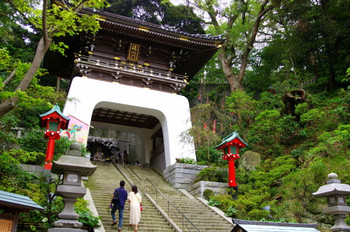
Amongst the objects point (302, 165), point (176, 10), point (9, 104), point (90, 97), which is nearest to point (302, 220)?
point (302, 165)

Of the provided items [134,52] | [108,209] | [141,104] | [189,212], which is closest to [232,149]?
[189,212]

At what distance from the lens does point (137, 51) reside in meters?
18.1

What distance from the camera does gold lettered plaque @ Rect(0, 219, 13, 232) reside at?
190 inches

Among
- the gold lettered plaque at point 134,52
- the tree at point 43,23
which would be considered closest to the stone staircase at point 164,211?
the tree at point 43,23

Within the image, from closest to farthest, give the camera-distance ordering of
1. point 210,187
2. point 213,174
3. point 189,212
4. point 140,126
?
point 189,212 < point 210,187 < point 213,174 < point 140,126

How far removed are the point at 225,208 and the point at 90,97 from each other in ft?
29.0

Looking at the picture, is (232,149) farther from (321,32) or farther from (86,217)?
(321,32)

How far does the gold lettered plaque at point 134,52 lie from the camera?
58.9 ft

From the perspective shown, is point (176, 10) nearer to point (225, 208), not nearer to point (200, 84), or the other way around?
point (200, 84)

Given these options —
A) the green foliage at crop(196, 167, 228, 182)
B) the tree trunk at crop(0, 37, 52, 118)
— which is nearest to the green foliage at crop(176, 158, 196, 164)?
the green foliage at crop(196, 167, 228, 182)

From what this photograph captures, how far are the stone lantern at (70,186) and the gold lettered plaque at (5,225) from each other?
1.07 m

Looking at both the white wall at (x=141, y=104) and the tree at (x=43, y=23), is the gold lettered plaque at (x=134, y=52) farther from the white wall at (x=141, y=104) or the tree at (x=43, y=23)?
the tree at (x=43, y=23)

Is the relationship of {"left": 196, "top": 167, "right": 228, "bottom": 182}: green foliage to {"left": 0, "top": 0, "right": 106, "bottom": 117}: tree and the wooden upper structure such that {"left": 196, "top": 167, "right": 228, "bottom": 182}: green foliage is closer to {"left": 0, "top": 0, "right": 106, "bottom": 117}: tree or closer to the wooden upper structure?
the wooden upper structure

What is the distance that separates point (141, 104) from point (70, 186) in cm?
1056
